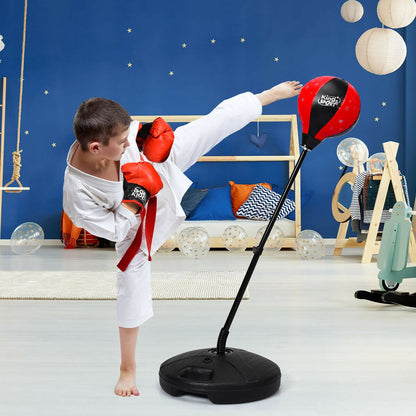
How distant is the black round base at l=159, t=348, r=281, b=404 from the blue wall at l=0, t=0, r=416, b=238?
12.7 feet

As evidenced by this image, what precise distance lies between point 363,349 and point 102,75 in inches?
164

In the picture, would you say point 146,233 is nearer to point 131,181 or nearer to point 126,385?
point 131,181

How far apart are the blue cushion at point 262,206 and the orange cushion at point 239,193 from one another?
102mm

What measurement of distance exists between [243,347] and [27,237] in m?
2.78

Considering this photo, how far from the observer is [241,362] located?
1.30 m

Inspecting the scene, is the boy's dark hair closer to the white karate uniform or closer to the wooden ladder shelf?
the white karate uniform

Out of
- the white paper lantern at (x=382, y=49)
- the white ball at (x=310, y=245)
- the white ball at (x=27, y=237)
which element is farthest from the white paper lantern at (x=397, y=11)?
the white ball at (x=27, y=237)

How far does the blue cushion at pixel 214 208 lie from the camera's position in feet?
15.4

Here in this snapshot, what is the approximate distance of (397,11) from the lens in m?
3.00

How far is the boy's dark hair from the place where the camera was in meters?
1.12

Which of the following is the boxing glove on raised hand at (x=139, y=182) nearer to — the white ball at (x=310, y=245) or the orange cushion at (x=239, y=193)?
the white ball at (x=310, y=245)

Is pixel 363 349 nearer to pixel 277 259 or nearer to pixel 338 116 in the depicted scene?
pixel 338 116

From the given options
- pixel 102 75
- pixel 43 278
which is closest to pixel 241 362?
pixel 43 278

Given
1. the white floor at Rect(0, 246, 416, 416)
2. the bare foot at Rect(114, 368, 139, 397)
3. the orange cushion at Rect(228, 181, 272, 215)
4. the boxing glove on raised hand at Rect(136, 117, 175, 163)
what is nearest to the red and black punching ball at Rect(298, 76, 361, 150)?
the boxing glove on raised hand at Rect(136, 117, 175, 163)
